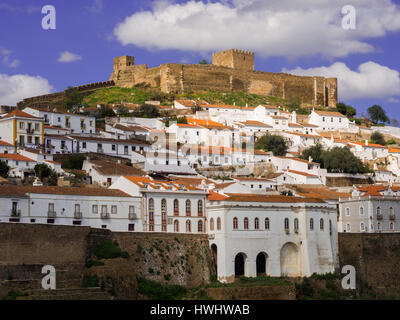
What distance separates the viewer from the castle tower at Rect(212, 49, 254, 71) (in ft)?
409

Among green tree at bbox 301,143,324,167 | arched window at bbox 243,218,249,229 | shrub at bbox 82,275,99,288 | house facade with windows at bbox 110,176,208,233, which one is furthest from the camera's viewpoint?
green tree at bbox 301,143,324,167

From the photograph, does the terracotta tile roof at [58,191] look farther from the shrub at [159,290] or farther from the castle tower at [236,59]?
the castle tower at [236,59]

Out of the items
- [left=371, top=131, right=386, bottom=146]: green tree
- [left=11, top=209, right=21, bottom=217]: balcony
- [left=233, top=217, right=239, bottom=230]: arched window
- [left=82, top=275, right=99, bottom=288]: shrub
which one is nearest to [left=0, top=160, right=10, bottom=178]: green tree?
[left=11, top=209, right=21, bottom=217]: balcony

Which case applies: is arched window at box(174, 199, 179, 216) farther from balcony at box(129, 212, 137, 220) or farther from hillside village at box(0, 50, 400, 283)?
balcony at box(129, 212, 137, 220)

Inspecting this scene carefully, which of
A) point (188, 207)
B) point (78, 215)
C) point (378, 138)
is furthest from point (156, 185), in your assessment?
point (378, 138)

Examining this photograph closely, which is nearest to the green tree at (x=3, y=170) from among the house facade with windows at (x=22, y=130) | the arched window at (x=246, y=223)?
the house facade with windows at (x=22, y=130)

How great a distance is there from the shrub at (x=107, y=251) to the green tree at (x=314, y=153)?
3752 cm

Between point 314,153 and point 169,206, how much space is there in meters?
32.1

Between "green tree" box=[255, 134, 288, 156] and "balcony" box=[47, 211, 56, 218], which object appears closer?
"balcony" box=[47, 211, 56, 218]

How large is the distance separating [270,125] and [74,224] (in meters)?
47.6

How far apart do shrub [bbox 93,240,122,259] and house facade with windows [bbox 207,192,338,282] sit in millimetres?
7692

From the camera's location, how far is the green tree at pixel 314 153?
82.4 metres

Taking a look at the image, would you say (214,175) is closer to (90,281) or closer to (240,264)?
(240,264)
